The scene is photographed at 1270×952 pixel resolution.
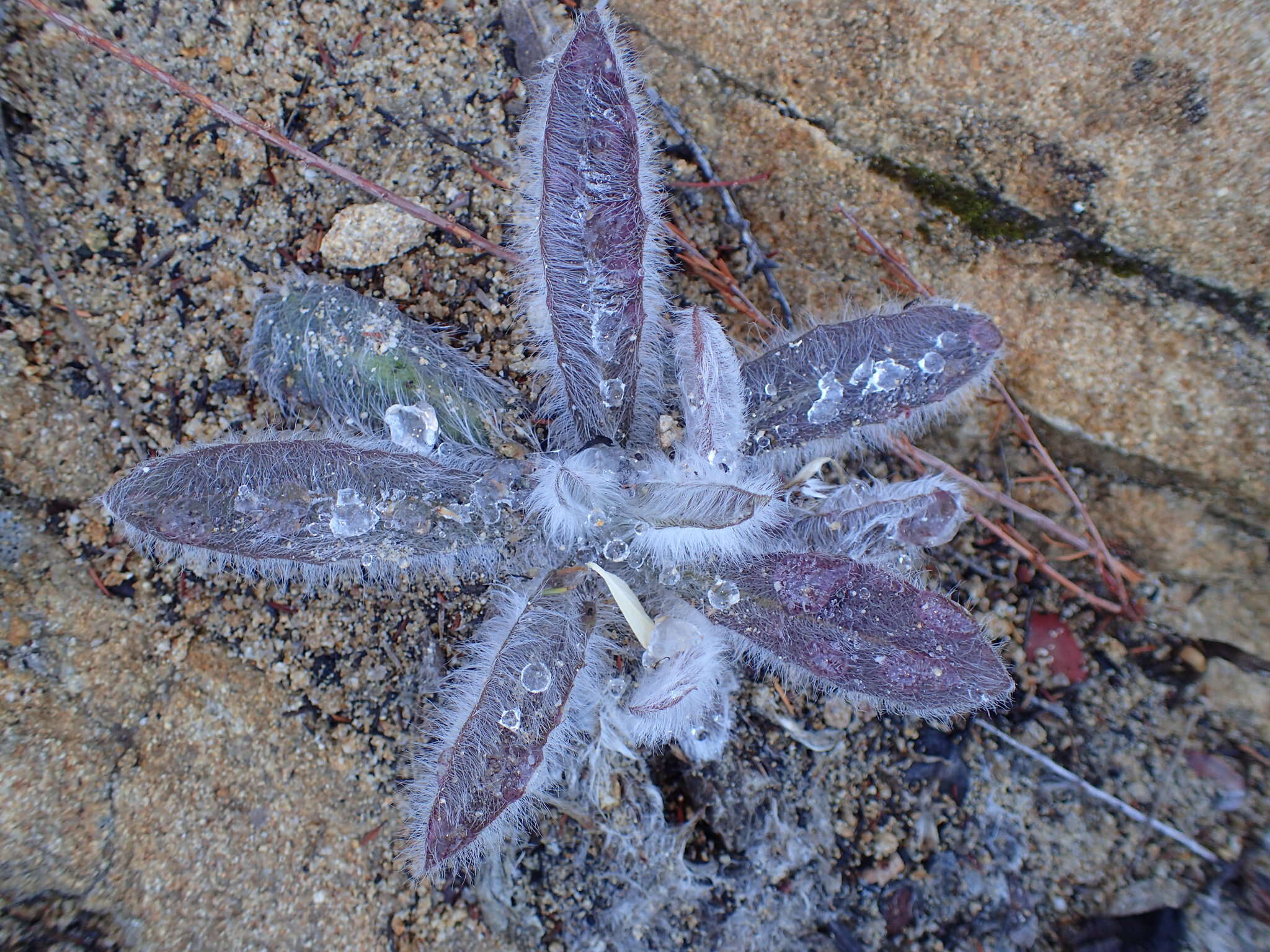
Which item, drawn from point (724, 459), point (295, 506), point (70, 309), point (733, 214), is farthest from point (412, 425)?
point (733, 214)

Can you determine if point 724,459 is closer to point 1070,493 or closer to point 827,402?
point 827,402

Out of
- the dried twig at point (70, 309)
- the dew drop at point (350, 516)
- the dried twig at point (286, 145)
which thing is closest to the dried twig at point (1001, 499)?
the dried twig at point (286, 145)

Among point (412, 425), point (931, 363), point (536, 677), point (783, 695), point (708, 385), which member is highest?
point (931, 363)

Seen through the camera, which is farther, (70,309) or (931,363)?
(70,309)

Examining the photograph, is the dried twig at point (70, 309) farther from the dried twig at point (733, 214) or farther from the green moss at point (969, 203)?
the green moss at point (969, 203)

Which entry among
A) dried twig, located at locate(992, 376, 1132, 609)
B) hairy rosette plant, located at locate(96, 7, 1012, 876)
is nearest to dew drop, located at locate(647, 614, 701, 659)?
hairy rosette plant, located at locate(96, 7, 1012, 876)

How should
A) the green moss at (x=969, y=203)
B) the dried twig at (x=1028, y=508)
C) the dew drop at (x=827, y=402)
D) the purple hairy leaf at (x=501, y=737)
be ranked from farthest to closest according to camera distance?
the dried twig at (x=1028, y=508)
the green moss at (x=969, y=203)
the dew drop at (x=827, y=402)
the purple hairy leaf at (x=501, y=737)

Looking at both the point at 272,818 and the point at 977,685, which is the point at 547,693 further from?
the point at 977,685
